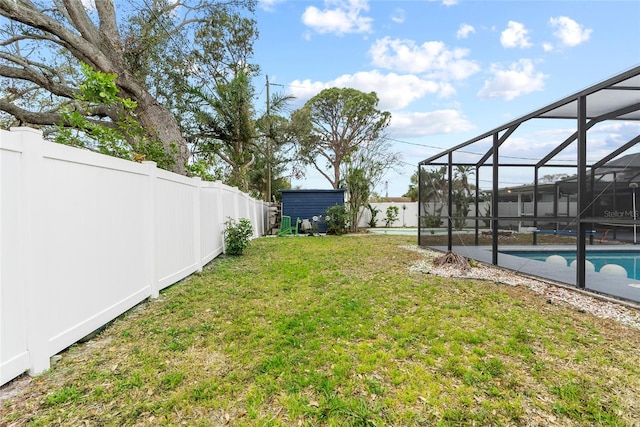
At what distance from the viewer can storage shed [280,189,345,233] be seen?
1385 centimetres

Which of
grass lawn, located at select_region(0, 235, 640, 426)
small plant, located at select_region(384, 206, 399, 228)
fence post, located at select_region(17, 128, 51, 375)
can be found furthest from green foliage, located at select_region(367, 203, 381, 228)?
fence post, located at select_region(17, 128, 51, 375)

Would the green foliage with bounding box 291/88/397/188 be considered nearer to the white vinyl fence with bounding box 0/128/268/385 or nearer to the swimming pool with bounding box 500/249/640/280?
the swimming pool with bounding box 500/249/640/280

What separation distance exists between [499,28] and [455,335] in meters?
9.10

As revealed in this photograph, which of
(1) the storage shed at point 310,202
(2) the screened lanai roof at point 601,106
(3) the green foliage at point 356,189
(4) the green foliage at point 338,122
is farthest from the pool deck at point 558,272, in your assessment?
(4) the green foliage at point 338,122

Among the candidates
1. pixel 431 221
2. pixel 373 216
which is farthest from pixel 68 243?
pixel 373 216

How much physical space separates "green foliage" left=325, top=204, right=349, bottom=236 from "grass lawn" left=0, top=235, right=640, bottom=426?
924 centimetres

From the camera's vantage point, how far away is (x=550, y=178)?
7.19 meters

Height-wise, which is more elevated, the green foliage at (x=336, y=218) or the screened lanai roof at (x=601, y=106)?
the screened lanai roof at (x=601, y=106)

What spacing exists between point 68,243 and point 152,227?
1238 mm

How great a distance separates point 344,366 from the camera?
212cm

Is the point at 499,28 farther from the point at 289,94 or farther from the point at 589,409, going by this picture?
the point at 589,409

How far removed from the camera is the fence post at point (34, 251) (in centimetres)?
184

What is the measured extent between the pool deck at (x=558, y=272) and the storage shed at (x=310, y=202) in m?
6.80

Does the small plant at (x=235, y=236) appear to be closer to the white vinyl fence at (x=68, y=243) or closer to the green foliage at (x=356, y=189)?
the white vinyl fence at (x=68, y=243)
